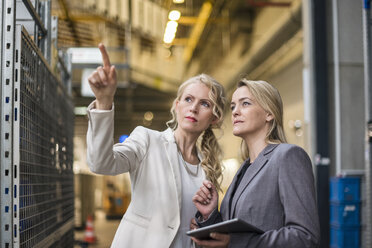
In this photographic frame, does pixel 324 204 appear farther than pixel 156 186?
Yes

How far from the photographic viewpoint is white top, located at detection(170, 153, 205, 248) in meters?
2.43

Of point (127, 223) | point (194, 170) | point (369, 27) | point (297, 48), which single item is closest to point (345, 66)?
point (369, 27)

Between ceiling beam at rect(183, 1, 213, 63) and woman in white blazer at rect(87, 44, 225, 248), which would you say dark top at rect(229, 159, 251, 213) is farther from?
ceiling beam at rect(183, 1, 213, 63)

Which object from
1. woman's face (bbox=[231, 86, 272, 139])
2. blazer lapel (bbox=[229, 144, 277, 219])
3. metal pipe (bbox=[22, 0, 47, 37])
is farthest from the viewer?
metal pipe (bbox=[22, 0, 47, 37])

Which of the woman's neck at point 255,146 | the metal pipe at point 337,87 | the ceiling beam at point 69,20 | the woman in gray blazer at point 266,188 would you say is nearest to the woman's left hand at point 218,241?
the woman in gray blazer at point 266,188

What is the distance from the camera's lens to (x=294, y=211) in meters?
1.84

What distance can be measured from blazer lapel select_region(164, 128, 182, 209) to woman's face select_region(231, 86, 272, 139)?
438mm

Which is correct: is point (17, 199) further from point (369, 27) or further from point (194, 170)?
point (369, 27)

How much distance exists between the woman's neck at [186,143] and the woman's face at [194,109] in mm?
49

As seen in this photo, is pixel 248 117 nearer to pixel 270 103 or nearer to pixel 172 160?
pixel 270 103

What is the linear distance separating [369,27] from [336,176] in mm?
2943

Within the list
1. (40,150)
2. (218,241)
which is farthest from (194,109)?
(40,150)

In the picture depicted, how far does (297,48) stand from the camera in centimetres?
1109

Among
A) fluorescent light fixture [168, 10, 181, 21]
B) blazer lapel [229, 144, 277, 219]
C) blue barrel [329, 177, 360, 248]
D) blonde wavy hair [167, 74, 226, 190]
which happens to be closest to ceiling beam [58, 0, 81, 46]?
fluorescent light fixture [168, 10, 181, 21]
